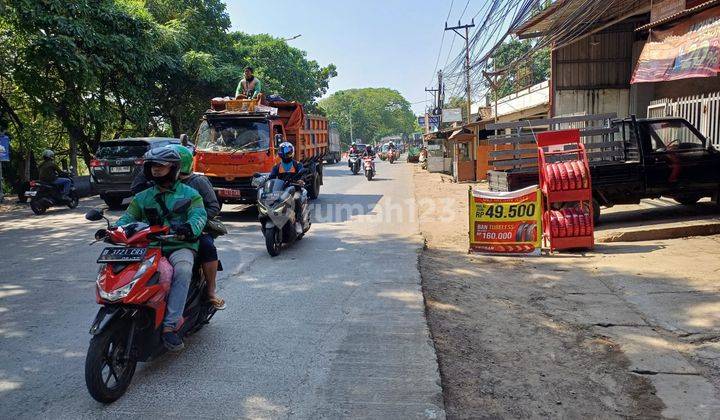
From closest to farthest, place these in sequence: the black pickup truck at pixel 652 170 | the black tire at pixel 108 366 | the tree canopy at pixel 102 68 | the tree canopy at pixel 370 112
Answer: the black tire at pixel 108 366
the black pickup truck at pixel 652 170
the tree canopy at pixel 102 68
the tree canopy at pixel 370 112

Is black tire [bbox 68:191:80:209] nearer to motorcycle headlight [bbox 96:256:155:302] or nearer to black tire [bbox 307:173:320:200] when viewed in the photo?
black tire [bbox 307:173:320:200]

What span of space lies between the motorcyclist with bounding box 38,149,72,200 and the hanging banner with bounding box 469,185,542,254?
33.5 ft

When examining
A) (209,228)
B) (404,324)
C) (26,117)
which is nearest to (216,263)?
(209,228)

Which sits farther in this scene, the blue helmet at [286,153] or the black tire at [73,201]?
the black tire at [73,201]

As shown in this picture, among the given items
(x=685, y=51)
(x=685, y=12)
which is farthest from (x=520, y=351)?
(x=685, y=12)

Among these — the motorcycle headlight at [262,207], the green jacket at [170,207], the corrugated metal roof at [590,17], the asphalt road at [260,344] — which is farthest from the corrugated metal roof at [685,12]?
the green jacket at [170,207]

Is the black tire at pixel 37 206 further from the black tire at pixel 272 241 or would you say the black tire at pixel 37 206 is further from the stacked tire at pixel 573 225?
the stacked tire at pixel 573 225

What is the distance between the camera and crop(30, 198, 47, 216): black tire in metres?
12.8

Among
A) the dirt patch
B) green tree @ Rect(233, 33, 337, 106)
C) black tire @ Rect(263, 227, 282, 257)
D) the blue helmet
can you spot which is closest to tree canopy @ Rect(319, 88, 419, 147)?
green tree @ Rect(233, 33, 337, 106)

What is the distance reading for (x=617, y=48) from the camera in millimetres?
15164

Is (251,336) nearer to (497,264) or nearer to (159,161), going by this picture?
(159,161)

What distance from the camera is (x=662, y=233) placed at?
29.1 ft

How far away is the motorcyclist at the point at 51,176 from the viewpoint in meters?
13.0

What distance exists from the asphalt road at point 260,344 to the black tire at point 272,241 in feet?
0.46
